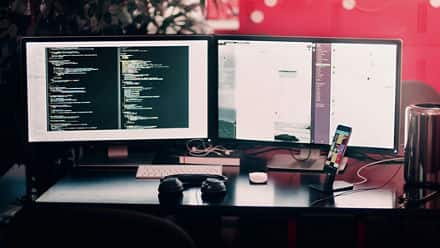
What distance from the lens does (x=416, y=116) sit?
2.28 meters

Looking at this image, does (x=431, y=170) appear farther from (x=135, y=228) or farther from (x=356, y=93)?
(x=135, y=228)

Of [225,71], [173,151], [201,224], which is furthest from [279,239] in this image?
[225,71]

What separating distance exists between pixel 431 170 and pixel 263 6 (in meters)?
1.88

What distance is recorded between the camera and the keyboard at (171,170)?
2381 millimetres

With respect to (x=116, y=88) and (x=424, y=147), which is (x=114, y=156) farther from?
(x=424, y=147)

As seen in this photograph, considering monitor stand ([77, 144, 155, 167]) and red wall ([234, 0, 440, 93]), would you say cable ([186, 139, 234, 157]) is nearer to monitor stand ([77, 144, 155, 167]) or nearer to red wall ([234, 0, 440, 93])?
monitor stand ([77, 144, 155, 167])

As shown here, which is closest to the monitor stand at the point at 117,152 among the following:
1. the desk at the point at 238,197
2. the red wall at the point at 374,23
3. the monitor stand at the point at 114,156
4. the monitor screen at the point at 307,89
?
the monitor stand at the point at 114,156

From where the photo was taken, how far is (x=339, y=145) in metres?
2.25

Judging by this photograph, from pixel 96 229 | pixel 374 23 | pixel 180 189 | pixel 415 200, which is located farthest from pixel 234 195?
pixel 374 23

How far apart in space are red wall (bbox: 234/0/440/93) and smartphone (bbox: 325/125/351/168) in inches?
66.5

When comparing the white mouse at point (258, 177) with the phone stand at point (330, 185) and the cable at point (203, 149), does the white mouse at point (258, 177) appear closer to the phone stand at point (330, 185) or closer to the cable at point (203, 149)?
the phone stand at point (330, 185)

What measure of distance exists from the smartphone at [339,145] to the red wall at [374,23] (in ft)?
5.54

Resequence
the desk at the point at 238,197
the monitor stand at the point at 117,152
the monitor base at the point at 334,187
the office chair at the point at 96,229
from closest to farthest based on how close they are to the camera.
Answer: the office chair at the point at 96,229
the desk at the point at 238,197
the monitor base at the point at 334,187
the monitor stand at the point at 117,152

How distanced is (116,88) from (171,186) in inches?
20.3
